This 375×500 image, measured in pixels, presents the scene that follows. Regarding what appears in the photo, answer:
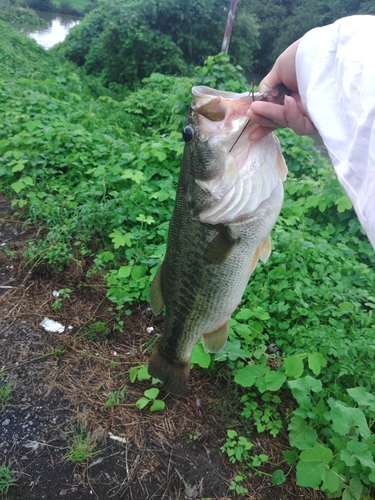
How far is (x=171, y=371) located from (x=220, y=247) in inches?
34.1

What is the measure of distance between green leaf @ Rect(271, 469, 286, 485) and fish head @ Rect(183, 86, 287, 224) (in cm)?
157

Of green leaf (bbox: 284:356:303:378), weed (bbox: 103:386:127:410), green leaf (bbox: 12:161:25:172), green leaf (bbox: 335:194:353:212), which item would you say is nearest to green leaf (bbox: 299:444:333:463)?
green leaf (bbox: 284:356:303:378)

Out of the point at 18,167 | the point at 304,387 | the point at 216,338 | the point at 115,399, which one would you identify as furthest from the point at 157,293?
the point at 18,167

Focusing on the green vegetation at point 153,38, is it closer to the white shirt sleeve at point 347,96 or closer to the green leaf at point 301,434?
the green leaf at point 301,434

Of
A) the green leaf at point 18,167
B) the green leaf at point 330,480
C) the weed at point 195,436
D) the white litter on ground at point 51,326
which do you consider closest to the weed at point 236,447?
the weed at point 195,436

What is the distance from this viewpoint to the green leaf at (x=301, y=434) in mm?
2236

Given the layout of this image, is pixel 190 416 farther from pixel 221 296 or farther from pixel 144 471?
pixel 221 296

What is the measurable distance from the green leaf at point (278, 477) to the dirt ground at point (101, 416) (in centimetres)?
7

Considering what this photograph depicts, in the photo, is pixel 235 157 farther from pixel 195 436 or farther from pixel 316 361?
pixel 195 436

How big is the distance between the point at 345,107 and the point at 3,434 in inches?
96.9

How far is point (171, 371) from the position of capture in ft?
7.32

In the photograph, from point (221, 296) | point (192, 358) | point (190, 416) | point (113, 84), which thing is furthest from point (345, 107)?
point (113, 84)

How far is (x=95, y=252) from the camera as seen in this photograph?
12.0 ft

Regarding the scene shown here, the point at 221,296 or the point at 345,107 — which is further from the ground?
the point at 345,107
